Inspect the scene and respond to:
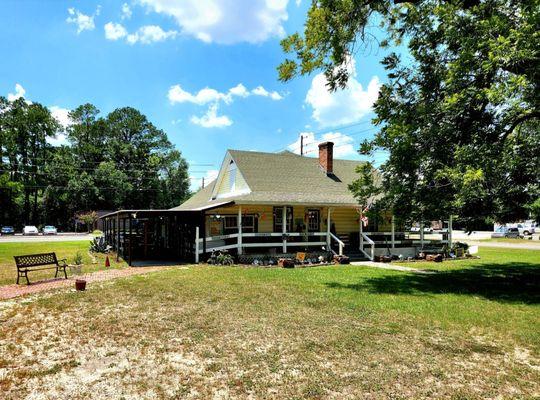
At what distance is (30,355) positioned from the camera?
6.10m

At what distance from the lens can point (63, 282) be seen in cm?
1277

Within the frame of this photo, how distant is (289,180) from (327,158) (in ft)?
14.3

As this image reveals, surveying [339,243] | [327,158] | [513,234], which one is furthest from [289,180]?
[513,234]

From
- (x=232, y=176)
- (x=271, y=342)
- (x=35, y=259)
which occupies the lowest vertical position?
(x=271, y=342)

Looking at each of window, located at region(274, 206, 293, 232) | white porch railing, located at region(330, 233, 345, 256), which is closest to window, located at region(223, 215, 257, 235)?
window, located at region(274, 206, 293, 232)

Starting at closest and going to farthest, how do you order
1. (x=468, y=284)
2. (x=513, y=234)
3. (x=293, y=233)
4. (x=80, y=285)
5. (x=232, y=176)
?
1. (x=80, y=285)
2. (x=468, y=284)
3. (x=293, y=233)
4. (x=232, y=176)
5. (x=513, y=234)

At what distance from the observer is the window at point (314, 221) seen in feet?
74.9

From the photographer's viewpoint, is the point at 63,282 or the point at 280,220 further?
the point at 280,220

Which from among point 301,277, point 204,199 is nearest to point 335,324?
point 301,277

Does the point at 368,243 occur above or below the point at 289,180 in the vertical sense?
below

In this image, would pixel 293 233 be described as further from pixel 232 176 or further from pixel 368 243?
pixel 232 176

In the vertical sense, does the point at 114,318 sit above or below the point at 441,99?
below

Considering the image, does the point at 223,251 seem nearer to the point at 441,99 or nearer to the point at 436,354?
the point at 441,99

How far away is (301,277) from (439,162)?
658 centimetres
